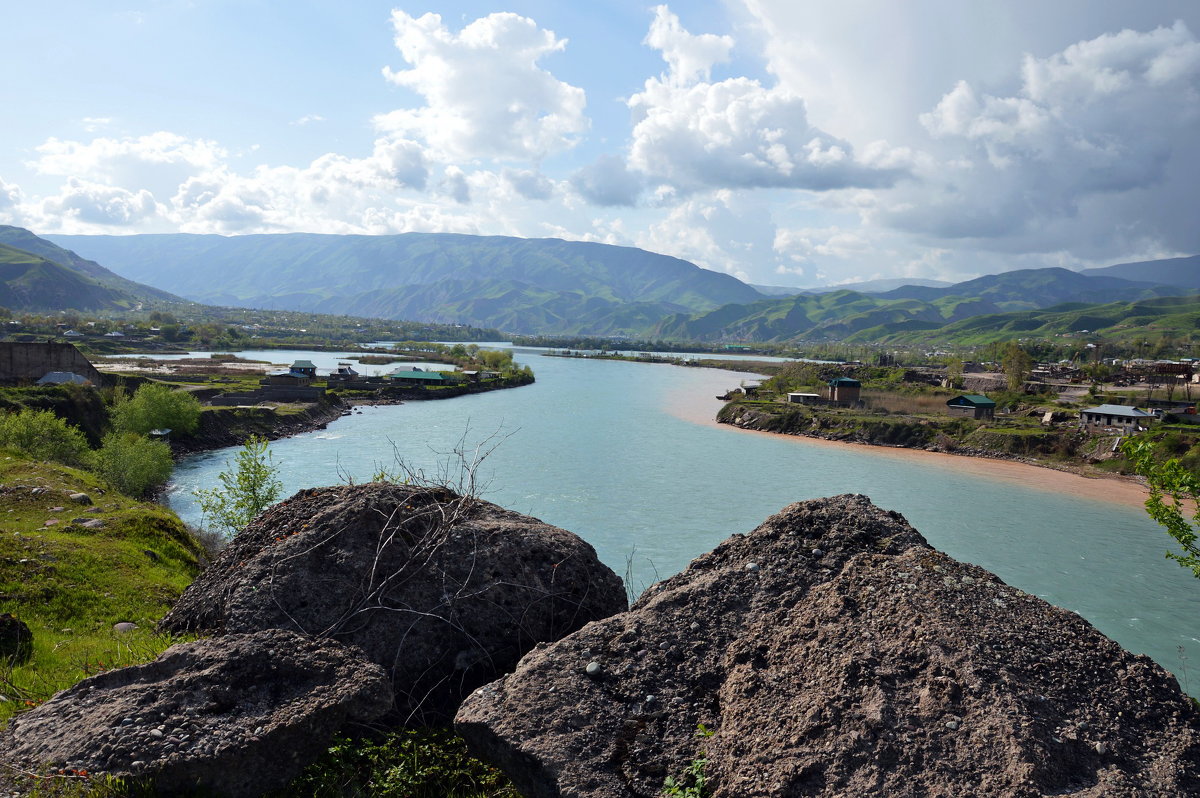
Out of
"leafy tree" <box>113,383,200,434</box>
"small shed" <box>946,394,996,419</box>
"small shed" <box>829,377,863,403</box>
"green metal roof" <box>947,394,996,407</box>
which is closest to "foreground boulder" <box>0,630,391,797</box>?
"leafy tree" <box>113,383,200,434</box>

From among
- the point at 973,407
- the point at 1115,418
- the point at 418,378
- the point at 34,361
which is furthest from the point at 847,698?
the point at 418,378

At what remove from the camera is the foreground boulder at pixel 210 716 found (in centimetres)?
441

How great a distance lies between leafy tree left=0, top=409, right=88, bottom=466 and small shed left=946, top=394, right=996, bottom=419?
77.1 meters

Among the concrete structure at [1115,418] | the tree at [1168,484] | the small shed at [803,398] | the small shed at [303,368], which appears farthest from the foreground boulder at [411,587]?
the small shed at [303,368]

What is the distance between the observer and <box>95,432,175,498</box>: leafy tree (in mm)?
29142

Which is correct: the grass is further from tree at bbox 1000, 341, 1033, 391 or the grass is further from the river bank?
tree at bbox 1000, 341, 1033, 391

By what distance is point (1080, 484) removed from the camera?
168 ft

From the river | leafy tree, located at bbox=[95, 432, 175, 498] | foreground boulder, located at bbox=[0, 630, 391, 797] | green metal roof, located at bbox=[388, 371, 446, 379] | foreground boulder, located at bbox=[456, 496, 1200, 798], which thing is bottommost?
the river

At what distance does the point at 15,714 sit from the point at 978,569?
24.8 ft

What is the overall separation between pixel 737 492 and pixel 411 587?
37.7 m

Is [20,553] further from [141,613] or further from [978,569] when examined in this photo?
[978,569]

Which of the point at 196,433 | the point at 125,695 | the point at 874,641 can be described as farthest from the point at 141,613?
the point at 196,433

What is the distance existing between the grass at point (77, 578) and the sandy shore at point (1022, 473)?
5356 cm

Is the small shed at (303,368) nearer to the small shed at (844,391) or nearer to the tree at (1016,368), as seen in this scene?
the small shed at (844,391)
